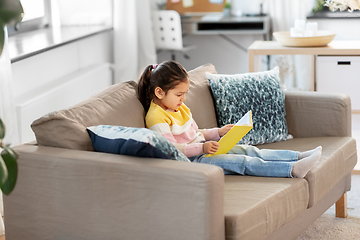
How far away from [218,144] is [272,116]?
0.61m

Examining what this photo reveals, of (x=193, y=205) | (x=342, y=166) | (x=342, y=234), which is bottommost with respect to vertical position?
(x=342, y=234)

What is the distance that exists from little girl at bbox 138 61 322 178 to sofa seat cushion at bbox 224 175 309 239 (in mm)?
42

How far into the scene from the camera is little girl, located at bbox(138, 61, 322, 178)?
6.26ft

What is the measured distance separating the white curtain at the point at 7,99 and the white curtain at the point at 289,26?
292cm

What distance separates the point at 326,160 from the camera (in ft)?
6.81

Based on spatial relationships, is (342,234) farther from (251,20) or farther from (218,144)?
(251,20)

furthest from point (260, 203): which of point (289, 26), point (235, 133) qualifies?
point (289, 26)

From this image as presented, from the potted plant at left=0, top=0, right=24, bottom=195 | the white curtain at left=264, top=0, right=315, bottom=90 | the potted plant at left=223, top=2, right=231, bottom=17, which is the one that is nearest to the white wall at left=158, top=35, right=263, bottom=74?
the potted plant at left=223, top=2, right=231, bottom=17

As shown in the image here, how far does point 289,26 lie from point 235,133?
10.5 feet

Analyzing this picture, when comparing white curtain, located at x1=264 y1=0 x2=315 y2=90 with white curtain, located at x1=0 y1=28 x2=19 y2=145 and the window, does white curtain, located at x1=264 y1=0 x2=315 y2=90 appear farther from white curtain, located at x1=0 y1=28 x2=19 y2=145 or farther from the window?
white curtain, located at x1=0 y1=28 x2=19 y2=145

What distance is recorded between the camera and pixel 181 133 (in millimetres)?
2010

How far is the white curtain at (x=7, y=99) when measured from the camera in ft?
7.79

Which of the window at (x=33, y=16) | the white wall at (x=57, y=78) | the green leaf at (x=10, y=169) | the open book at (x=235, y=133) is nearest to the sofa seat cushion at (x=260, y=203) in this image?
the open book at (x=235, y=133)

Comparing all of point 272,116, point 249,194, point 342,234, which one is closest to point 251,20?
point 272,116
